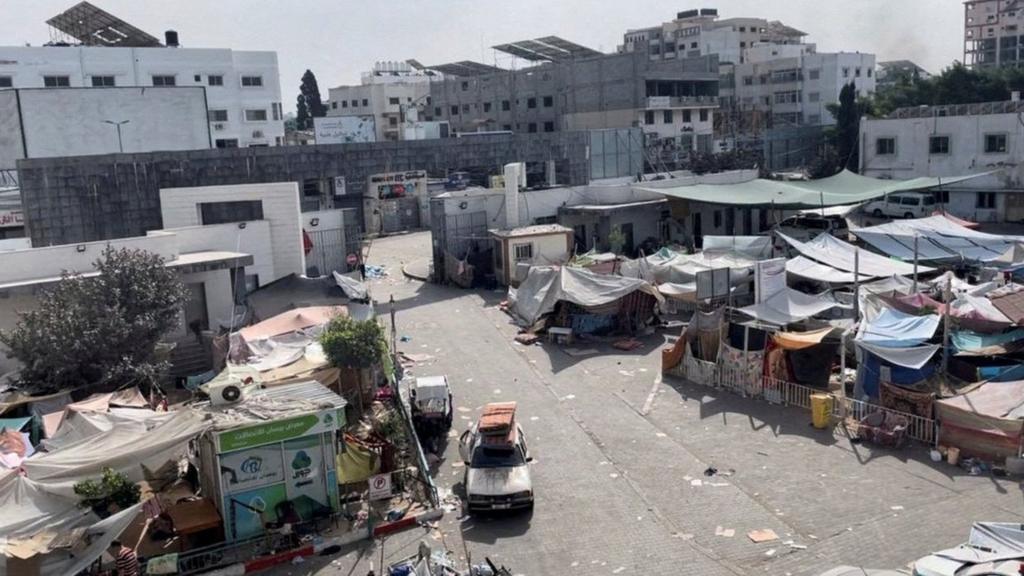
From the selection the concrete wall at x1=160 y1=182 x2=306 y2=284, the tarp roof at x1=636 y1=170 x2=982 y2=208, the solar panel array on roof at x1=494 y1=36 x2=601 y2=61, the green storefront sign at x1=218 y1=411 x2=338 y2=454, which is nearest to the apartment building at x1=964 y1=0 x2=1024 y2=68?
the solar panel array on roof at x1=494 y1=36 x2=601 y2=61

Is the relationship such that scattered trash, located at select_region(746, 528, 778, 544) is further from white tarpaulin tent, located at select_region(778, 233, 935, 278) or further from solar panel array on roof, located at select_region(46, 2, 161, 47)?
solar panel array on roof, located at select_region(46, 2, 161, 47)

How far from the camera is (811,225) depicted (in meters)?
36.0

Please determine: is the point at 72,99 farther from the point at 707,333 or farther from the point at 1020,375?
the point at 1020,375

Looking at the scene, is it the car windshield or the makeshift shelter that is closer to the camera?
the car windshield

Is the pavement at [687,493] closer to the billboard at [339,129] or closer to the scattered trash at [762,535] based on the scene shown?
the scattered trash at [762,535]

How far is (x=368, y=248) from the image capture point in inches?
1453

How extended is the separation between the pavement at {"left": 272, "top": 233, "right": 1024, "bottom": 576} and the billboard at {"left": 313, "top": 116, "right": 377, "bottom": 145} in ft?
124

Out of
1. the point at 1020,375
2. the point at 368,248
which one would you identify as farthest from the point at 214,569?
the point at 368,248

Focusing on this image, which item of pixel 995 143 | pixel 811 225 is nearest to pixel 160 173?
pixel 811 225

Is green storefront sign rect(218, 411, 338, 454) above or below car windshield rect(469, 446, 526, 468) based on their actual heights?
above

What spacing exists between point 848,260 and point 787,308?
19.1ft

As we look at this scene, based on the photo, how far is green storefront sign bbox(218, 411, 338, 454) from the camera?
12.1 meters

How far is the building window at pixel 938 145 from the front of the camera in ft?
139

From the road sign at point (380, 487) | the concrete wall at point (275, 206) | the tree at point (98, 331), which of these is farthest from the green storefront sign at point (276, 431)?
the concrete wall at point (275, 206)
